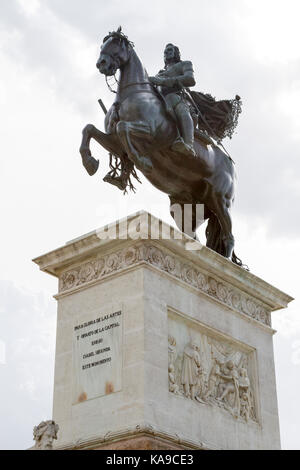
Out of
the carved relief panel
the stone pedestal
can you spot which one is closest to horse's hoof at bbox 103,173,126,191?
the stone pedestal

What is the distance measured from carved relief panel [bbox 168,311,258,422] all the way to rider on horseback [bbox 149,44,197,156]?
8.38ft

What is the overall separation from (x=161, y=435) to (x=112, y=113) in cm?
482

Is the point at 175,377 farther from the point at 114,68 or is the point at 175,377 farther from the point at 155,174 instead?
the point at 114,68

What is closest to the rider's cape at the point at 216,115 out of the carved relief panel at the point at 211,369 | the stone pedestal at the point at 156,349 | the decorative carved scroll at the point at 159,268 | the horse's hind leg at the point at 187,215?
the horse's hind leg at the point at 187,215

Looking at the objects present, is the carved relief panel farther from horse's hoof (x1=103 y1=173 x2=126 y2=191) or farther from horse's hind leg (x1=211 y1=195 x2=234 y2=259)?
horse's hoof (x1=103 y1=173 x2=126 y2=191)

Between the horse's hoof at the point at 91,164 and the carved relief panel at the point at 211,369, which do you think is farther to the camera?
the horse's hoof at the point at 91,164

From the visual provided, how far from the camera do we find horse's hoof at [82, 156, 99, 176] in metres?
13.3

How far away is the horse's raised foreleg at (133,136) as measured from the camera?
12.8 m

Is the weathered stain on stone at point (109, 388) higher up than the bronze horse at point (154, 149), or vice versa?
the bronze horse at point (154, 149)

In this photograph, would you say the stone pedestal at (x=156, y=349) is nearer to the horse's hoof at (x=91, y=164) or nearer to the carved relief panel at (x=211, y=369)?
the carved relief panel at (x=211, y=369)

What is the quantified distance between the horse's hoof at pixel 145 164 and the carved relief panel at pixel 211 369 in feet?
7.13

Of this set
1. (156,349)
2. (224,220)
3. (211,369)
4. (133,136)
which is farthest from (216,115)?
(156,349)

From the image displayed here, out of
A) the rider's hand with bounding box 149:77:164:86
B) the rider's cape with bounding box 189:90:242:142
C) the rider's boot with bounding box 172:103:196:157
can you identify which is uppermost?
the rider's cape with bounding box 189:90:242:142

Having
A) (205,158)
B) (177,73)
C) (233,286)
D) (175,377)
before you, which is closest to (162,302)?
(175,377)
